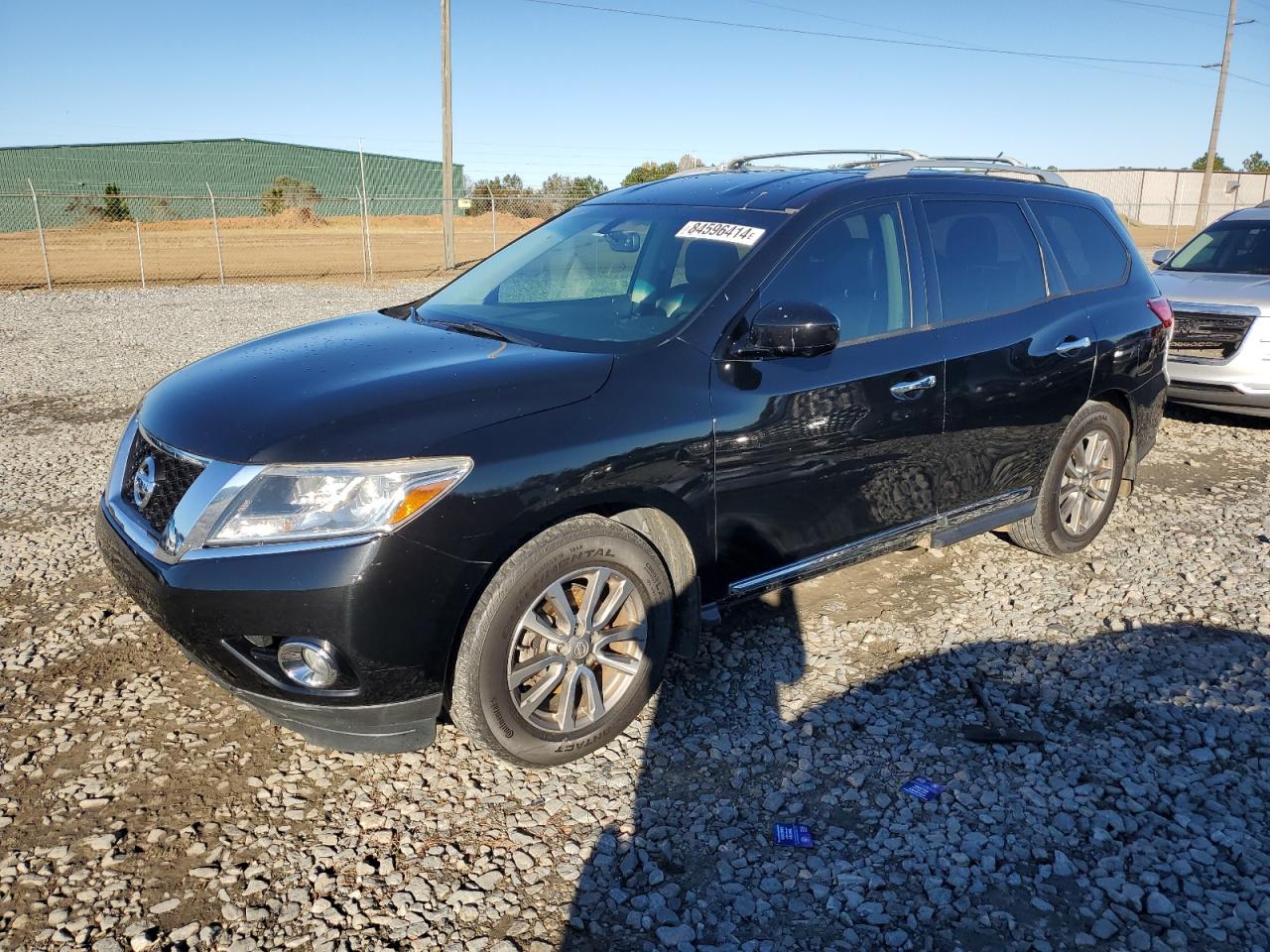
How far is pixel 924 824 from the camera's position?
9.87ft

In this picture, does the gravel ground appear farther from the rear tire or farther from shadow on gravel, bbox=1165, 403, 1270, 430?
shadow on gravel, bbox=1165, 403, 1270, 430

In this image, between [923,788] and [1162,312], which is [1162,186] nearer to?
[1162,312]

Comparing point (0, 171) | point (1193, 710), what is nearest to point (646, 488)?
point (1193, 710)

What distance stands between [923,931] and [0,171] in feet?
152

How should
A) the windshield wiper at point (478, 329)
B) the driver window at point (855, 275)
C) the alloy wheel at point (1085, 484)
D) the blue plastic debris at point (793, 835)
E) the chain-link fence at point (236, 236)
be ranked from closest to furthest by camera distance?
the blue plastic debris at point (793, 835)
the windshield wiper at point (478, 329)
the driver window at point (855, 275)
the alloy wheel at point (1085, 484)
the chain-link fence at point (236, 236)

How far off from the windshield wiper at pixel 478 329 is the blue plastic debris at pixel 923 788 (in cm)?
200

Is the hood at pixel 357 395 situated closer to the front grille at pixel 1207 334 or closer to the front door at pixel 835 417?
the front door at pixel 835 417

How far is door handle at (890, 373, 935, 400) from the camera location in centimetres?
394

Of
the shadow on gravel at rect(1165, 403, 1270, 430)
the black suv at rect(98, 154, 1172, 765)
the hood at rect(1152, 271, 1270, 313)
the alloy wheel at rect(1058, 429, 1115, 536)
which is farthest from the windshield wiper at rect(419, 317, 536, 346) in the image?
the shadow on gravel at rect(1165, 403, 1270, 430)

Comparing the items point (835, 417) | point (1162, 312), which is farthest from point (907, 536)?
point (1162, 312)

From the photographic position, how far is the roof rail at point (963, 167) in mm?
4312

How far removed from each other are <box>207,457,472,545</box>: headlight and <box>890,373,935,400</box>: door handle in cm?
205

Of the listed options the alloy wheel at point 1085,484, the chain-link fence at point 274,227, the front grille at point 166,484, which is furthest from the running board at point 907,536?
the chain-link fence at point 274,227

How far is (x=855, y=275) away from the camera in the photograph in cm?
396
